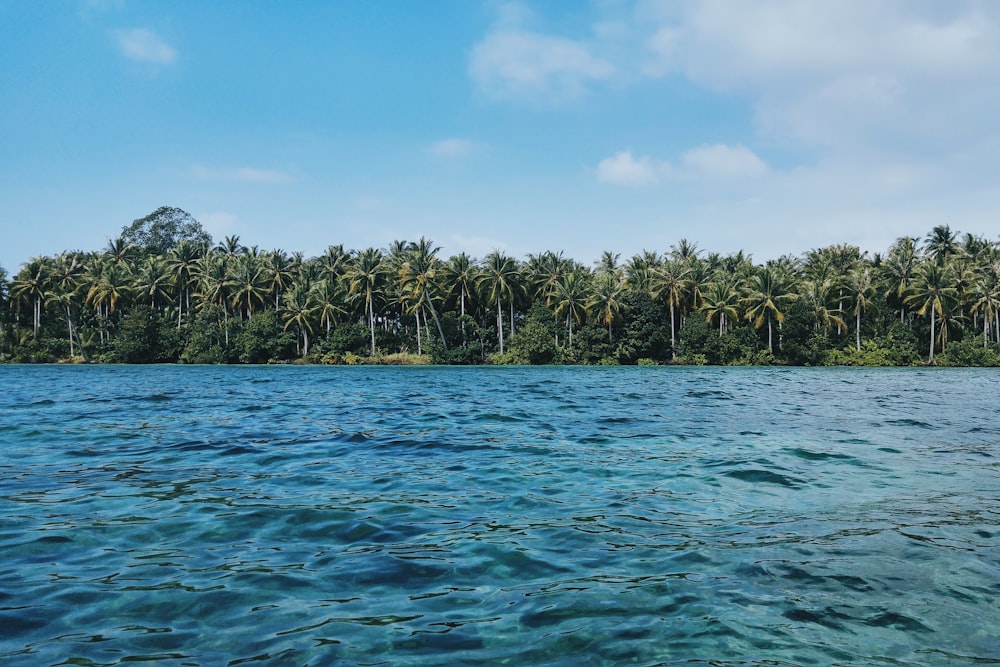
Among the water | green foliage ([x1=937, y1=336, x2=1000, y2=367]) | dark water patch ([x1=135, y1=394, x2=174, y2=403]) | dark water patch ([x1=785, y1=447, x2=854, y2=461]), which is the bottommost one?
green foliage ([x1=937, y1=336, x2=1000, y2=367])

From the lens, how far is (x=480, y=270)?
8581cm

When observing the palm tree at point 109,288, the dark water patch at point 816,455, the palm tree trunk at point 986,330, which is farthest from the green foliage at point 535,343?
the dark water patch at point 816,455

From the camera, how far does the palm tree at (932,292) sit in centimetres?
7481

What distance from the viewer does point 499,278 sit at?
82.5 meters

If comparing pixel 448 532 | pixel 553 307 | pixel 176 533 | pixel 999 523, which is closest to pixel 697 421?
pixel 999 523

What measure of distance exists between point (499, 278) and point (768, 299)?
3121 cm

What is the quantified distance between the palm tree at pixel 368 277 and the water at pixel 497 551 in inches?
2792

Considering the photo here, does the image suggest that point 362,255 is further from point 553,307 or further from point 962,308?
point 962,308

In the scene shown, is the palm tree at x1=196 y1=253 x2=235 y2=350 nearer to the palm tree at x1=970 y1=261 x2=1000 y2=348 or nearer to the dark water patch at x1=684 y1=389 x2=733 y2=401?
the dark water patch at x1=684 y1=389 x2=733 y2=401

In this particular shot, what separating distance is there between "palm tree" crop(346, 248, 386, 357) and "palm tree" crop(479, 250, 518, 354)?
12936mm

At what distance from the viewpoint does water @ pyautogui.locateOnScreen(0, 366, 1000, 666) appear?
14.4 feet

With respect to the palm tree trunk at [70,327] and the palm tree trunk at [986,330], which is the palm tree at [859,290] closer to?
the palm tree trunk at [986,330]

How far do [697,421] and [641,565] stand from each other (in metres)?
12.8

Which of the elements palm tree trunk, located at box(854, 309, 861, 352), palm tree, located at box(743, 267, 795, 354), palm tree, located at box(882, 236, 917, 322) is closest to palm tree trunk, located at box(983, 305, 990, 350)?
palm tree, located at box(882, 236, 917, 322)
